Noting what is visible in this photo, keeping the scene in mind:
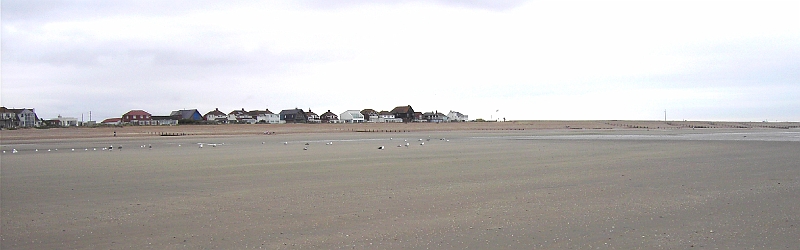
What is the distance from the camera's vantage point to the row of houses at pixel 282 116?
304 ft

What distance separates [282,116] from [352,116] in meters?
13.3

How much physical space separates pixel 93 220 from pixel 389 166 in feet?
23.9

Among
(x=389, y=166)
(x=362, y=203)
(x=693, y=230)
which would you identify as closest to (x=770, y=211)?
(x=693, y=230)

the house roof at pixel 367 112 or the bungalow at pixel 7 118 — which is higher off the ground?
the house roof at pixel 367 112

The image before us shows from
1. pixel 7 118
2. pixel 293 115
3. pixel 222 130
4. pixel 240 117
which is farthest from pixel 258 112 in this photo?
pixel 222 130

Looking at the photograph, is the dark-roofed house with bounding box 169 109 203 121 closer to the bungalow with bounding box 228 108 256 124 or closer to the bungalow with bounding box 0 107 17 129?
the bungalow with bounding box 228 108 256 124

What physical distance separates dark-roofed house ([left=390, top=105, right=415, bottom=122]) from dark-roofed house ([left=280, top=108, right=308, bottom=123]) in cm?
1975

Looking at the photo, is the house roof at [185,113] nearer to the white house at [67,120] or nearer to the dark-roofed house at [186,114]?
the dark-roofed house at [186,114]

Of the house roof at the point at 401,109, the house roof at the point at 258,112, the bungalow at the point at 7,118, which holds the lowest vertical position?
the bungalow at the point at 7,118

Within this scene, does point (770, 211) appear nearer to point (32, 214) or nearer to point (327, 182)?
point (327, 182)

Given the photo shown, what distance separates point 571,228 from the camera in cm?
617

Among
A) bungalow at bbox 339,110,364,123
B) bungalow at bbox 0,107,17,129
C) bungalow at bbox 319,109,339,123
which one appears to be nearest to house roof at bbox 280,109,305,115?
bungalow at bbox 319,109,339,123

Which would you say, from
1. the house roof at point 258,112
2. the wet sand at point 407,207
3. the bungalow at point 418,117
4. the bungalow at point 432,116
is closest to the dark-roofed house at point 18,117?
the house roof at point 258,112

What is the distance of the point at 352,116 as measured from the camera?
358 ft
